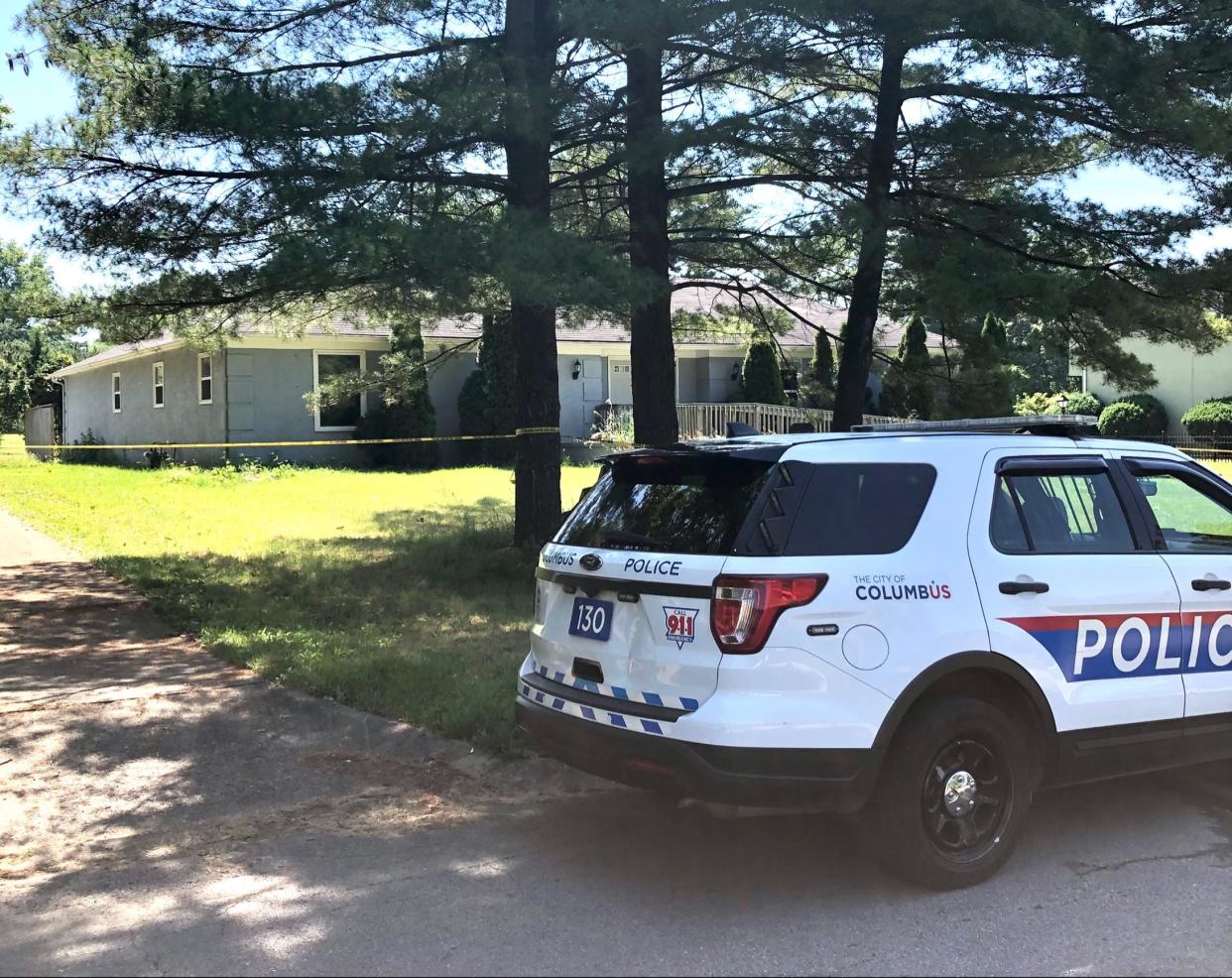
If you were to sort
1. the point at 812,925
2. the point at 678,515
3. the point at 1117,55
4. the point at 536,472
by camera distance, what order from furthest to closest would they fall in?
the point at 536,472 < the point at 1117,55 < the point at 678,515 < the point at 812,925

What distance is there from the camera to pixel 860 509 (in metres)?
4.21

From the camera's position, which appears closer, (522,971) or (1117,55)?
(522,971)

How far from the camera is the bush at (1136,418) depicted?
30609 mm

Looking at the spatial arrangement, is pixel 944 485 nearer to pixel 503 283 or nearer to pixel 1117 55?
pixel 503 283

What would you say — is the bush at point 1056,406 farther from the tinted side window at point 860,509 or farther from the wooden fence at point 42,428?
the wooden fence at point 42,428

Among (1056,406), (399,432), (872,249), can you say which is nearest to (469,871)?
(872,249)

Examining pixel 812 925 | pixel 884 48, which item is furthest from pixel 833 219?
pixel 812 925

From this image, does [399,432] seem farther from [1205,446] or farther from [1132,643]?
[1132,643]

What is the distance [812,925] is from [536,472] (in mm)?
7585

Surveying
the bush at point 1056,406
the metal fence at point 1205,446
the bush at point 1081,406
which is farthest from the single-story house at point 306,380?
the metal fence at point 1205,446

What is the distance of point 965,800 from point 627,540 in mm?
1705

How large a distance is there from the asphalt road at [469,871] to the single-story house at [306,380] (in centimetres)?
1556

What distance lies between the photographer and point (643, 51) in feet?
33.0

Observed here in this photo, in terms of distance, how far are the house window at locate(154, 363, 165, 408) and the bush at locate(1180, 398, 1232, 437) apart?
2625 cm
